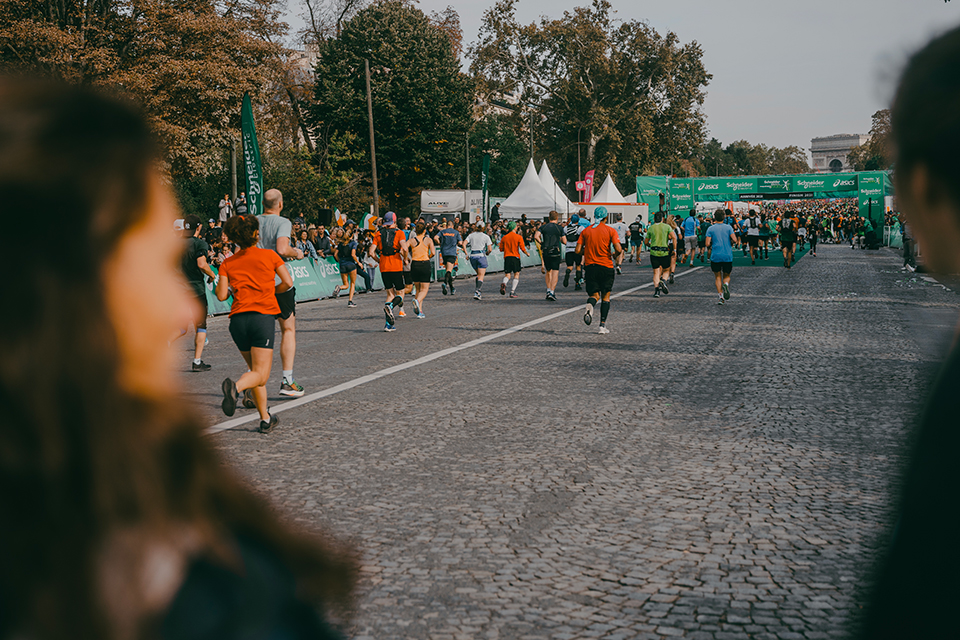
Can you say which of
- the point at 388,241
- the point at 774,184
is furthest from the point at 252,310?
the point at 774,184

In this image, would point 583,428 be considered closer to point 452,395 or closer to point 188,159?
point 452,395

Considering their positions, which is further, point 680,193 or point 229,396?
point 680,193

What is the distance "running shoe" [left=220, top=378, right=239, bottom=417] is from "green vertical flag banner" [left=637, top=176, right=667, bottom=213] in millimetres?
43560

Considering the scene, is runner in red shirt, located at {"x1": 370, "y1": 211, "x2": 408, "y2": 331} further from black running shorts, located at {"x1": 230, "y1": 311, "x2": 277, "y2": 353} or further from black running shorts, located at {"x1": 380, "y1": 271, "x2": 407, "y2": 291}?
black running shorts, located at {"x1": 230, "y1": 311, "x2": 277, "y2": 353}

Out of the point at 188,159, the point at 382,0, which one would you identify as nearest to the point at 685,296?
the point at 188,159

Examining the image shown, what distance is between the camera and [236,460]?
20.7 feet

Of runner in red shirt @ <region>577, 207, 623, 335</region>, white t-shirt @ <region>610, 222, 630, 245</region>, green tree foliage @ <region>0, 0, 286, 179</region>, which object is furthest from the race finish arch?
runner in red shirt @ <region>577, 207, 623, 335</region>

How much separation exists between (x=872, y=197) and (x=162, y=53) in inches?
1376

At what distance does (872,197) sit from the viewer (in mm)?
48344

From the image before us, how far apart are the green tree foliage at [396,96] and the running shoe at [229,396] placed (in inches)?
1640

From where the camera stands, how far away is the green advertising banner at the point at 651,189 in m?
49.5

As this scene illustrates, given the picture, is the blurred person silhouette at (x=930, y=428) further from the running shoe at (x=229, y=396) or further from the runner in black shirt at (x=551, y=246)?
the runner in black shirt at (x=551, y=246)

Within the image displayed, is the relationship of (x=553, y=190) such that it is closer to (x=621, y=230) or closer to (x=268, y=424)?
(x=621, y=230)

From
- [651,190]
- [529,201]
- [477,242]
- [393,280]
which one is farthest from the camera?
[651,190]
